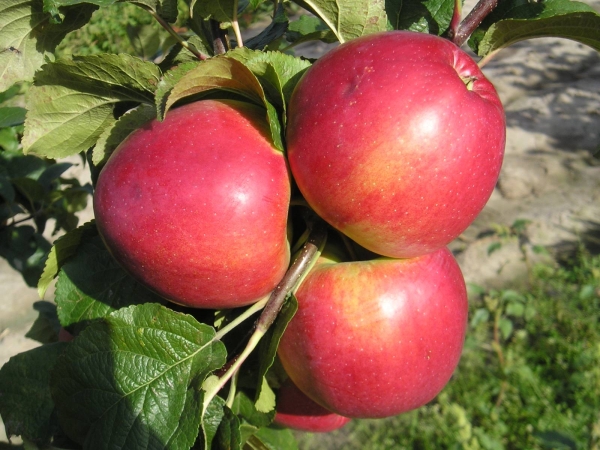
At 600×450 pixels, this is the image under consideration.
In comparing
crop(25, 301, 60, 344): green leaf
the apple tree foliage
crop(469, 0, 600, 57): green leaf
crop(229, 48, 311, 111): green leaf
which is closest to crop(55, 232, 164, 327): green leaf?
the apple tree foliage

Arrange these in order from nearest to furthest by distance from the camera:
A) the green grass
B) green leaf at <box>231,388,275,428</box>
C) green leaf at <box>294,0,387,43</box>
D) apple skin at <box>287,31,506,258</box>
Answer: apple skin at <box>287,31,506,258</box> < green leaf at <box>294,0,387,43</box> < green leaf at <box>231,388,275,428</box> < the green grass

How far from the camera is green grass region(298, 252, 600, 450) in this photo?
83.8 inches

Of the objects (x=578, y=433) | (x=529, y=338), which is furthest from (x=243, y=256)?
(x=529, y=338)

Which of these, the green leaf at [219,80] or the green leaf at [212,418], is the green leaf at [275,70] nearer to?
the green leaf at [219,80]

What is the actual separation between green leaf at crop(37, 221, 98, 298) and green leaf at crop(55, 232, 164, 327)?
0.01 m

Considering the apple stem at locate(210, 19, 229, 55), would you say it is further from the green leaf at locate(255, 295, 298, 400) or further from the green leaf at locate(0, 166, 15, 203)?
the green leaf at locate(0, 166, 15, 203)

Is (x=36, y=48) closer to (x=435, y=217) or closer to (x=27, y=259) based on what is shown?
(x=435, y=217)

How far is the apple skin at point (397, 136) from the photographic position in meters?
0.60

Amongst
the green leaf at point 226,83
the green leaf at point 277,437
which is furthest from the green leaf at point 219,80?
the green leaf at point 277,437

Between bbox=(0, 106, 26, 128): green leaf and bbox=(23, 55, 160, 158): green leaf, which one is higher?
bbox=(23, 55, 160, 158): green leaf

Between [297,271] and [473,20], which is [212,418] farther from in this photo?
[473,20]

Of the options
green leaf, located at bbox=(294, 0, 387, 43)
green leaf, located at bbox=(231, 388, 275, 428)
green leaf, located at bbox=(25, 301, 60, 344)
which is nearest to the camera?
green leaf, located at bbox=(294, 0, 387, 43)

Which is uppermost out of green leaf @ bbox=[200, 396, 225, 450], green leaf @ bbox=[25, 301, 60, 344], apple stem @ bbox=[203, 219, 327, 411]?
apple stem @ bbox=[203, 219, 327, 411]

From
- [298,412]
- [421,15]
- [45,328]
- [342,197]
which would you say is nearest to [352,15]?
[421,15]
